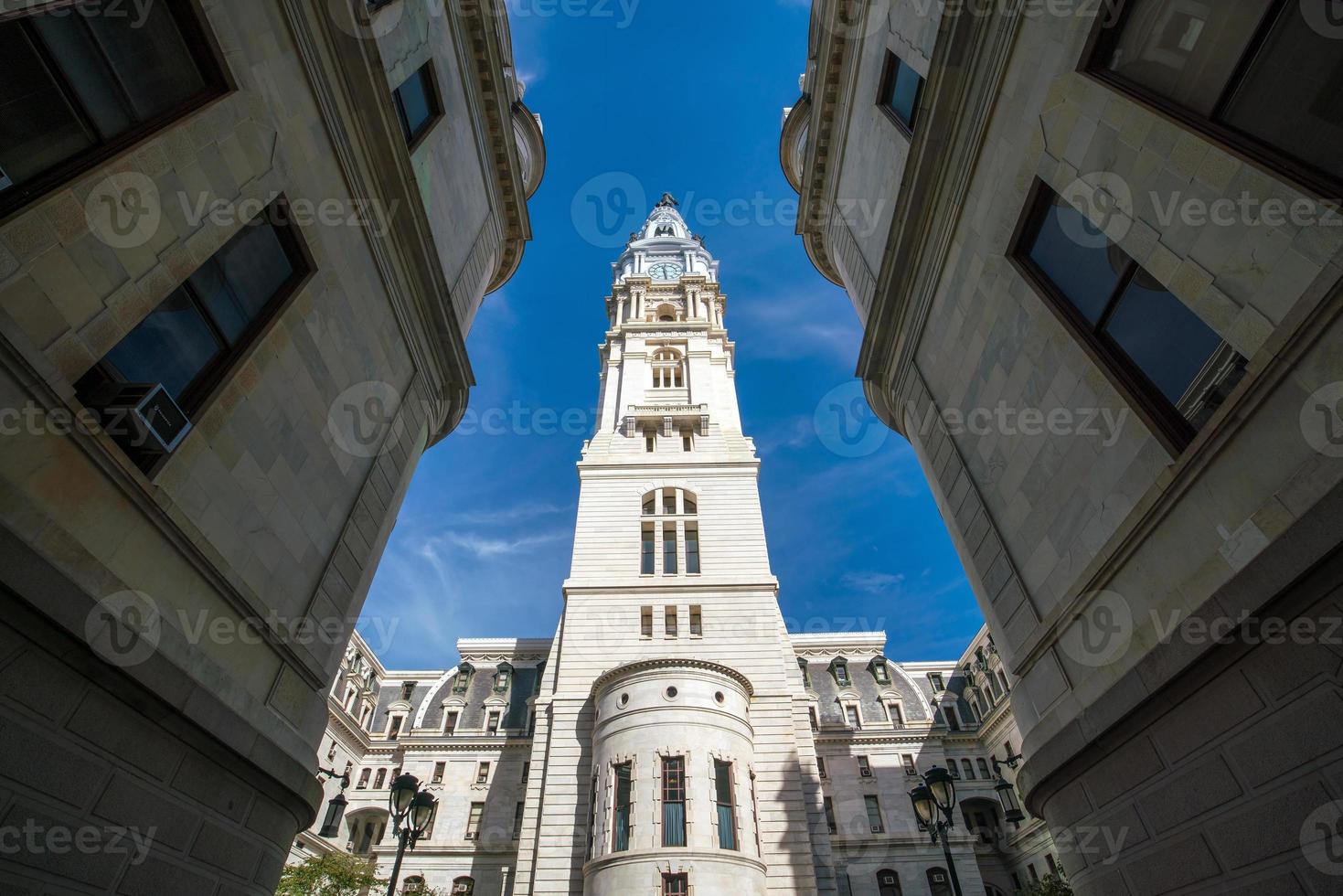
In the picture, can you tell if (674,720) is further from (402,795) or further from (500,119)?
(500,119)

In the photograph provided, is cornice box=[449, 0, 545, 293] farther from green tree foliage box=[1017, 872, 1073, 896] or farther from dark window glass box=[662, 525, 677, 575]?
green tree foliage box=[1017, 872, 1073, 896]

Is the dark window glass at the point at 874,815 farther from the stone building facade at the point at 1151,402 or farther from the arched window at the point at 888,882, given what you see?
the stone building facade at the point at 1151,402

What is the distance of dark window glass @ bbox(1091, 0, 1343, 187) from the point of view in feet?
19.5

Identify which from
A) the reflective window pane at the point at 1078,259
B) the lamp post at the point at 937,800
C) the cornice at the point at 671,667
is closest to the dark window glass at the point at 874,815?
the cornice at the point at 671,667

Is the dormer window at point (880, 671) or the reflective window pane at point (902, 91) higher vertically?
the dormer window at point (880, 671)

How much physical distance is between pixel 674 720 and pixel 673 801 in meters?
3.14

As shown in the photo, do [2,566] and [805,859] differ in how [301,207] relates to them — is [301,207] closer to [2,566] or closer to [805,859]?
[2,566]

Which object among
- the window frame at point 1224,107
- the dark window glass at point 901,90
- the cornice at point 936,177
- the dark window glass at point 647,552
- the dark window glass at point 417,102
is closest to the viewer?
the window frame at point 1224,107

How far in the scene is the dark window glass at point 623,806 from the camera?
84.6ft

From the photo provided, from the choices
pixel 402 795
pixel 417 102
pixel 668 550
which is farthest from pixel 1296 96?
pixel 668 550

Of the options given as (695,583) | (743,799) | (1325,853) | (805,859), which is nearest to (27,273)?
(1325,853)

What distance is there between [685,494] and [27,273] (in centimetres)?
3893

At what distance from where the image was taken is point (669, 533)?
41.9m

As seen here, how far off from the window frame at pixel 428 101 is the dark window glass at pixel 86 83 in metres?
4.46
